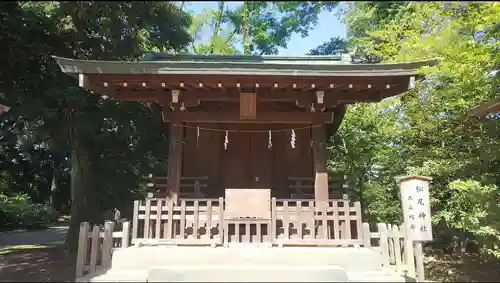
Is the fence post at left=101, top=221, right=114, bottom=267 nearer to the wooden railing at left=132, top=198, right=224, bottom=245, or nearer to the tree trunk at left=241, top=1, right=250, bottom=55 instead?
the wooden railing at left=132, top=198, right=224, bottom=245

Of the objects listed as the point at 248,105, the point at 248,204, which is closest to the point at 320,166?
the point at 248,204

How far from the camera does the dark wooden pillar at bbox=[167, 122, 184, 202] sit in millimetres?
7793

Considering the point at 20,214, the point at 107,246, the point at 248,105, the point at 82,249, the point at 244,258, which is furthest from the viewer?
the point at 20,214

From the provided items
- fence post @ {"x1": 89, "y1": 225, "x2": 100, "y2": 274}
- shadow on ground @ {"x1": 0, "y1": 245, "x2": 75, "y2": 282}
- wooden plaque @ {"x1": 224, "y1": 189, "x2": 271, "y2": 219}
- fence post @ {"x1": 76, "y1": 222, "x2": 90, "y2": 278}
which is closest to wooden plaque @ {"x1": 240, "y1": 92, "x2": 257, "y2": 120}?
wooden plaque @ {"x1": 224, "y1": 189, "x2": 271, "y2": 219}

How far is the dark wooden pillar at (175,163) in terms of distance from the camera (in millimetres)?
7793

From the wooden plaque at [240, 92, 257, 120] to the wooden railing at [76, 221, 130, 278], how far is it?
121 inches

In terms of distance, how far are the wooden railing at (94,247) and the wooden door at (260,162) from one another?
353 centimetres

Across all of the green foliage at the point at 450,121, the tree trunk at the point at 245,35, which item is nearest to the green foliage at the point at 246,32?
the tree trunk at the point at 245,35

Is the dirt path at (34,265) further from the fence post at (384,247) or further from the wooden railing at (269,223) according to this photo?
the fence post at (384,247)

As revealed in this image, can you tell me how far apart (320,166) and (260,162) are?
200 centimetres

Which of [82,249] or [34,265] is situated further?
[34,265]

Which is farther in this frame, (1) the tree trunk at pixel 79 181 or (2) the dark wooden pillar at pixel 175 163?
(1) the tree trunk at pixel 79 181

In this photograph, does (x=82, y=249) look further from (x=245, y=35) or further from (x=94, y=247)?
(x=245, y=35)

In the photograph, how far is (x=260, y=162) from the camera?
945 centimetres
